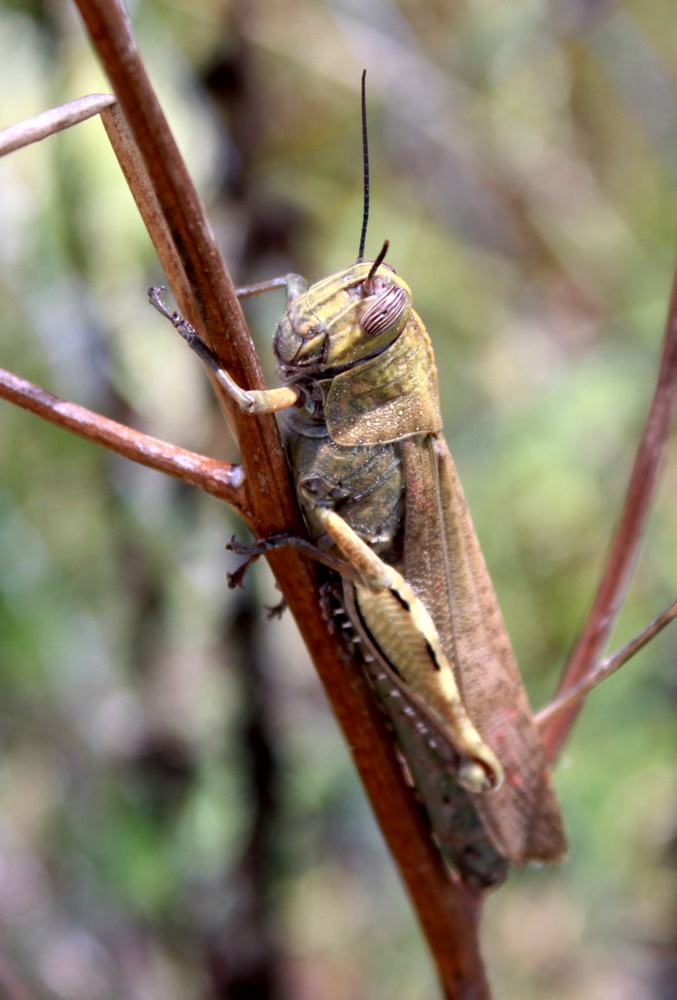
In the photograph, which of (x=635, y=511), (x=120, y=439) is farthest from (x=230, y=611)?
(x=120, y=439)

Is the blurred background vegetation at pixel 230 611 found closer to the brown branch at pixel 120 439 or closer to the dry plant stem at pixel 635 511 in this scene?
the dry plant stem at pixel 635 511

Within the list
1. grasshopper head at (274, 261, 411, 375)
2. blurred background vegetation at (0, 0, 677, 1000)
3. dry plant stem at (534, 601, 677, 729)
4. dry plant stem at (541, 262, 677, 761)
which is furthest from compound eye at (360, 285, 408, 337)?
blurred background vegetation at (0, 0, 677, 1000)

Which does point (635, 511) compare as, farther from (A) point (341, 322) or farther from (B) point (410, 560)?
(A) point (341, 322)

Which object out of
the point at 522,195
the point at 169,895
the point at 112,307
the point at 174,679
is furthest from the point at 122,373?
the point at 522,195

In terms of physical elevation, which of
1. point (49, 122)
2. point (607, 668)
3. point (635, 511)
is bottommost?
point (607, 668)

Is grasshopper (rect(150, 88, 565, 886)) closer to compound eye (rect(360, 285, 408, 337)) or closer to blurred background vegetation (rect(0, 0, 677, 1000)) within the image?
compound eye (rect(360, 285, 408, 337))
